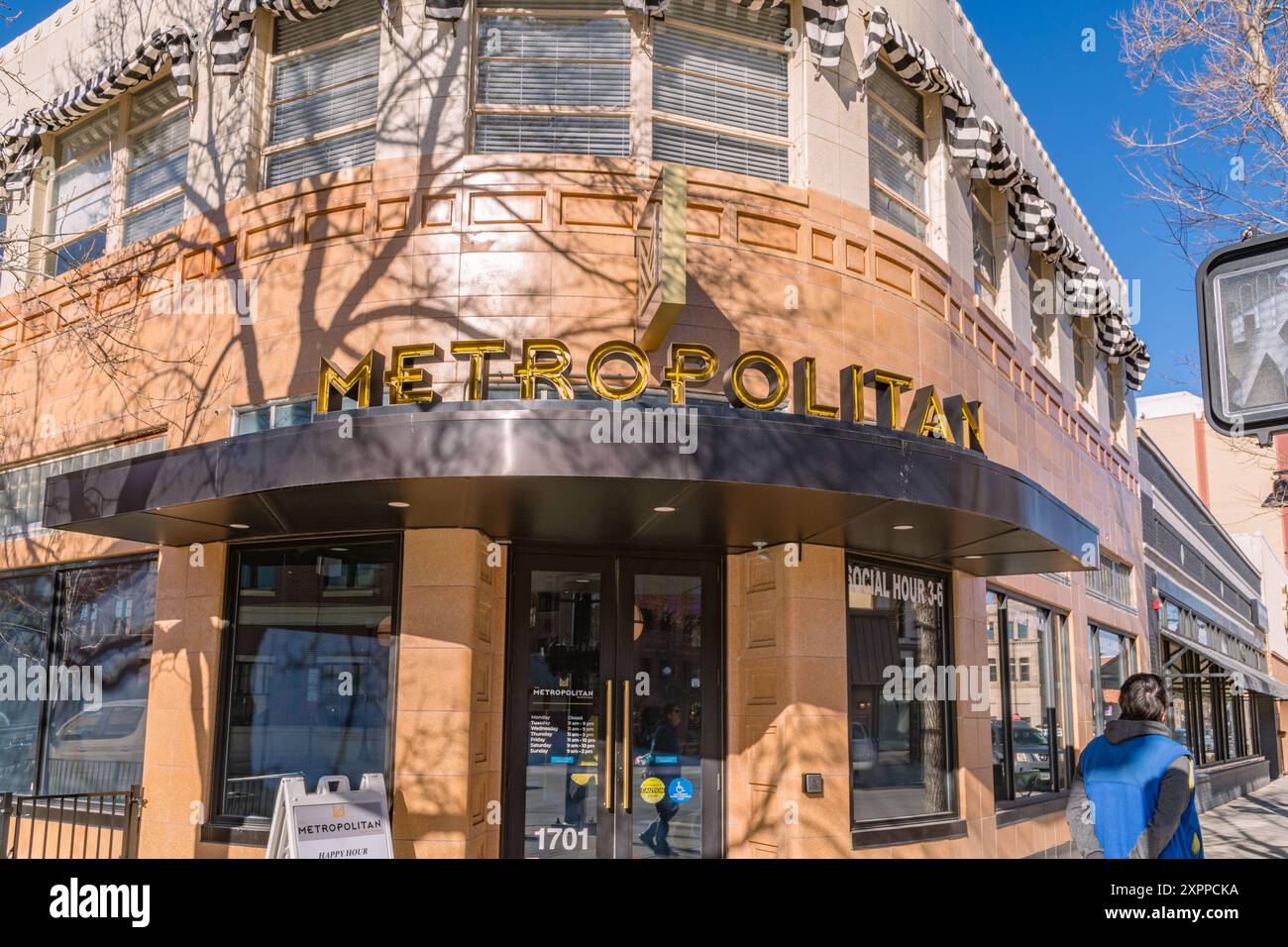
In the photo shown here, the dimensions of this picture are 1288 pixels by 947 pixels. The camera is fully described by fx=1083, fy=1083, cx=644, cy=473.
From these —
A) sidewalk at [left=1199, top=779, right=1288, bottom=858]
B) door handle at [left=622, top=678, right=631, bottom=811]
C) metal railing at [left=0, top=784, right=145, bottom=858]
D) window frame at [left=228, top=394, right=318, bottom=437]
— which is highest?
window frame at [left=228, top=394, right=318, bottom=437]

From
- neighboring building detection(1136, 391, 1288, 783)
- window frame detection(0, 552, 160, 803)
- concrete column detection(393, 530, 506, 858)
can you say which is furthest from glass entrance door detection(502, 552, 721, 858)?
neighboring building detection(1136, 391, 1288, 783)

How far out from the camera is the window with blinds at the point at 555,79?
10219 mm

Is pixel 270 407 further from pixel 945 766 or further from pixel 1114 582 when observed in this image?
pixel 1114 582

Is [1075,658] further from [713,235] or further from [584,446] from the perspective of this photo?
[584,446]

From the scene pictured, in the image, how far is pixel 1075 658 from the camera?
1650cm

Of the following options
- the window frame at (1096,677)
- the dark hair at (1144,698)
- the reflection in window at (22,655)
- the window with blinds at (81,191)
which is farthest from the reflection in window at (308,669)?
the window frame at (1096,677)

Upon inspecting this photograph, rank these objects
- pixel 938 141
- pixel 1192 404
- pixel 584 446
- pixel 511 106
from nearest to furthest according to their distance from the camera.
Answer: pixel 584 446
pixel 511 106
pixel 938 141
pixel 1192 404

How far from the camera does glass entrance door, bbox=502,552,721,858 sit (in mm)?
9305

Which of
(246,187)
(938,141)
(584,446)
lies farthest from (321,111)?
(938,141)

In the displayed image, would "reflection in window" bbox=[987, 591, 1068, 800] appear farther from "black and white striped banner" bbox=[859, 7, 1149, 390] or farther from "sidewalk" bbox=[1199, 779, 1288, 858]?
"black and white striped banner" bbox=[859, 7, 1149, 390]

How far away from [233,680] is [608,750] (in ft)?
11.5

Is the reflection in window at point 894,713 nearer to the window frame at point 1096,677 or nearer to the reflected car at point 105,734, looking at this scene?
the reflected car at point 105,734

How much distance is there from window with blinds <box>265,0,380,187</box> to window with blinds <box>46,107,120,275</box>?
10.1 ft

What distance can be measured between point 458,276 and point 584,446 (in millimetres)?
3055
